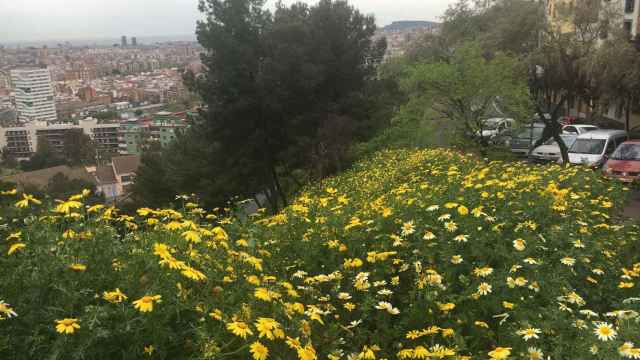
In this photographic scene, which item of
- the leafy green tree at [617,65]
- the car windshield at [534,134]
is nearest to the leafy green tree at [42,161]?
the car windshield at [534,134]

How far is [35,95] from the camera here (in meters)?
177

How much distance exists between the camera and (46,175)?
58938 mm

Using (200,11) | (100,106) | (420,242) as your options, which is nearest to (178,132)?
(200,11)

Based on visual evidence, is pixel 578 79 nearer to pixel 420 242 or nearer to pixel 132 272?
pixel 420 242

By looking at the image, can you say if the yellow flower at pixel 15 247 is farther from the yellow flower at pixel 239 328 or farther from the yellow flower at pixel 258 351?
the yellow flower at pixel 258 351

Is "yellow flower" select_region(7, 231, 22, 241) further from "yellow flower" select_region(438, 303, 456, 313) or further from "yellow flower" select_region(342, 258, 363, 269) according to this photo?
"yellow flower" select_region(438, 303, 456, 313)

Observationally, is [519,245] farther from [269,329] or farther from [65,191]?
[65,191]

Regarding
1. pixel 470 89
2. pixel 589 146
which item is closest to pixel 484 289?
pixel 470 89

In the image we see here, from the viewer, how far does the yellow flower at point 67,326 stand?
207 cm

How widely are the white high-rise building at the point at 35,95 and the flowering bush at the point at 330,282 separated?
18596cm

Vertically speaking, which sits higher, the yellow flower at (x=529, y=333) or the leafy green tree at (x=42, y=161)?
the yellow flower at (x=529, y=333)

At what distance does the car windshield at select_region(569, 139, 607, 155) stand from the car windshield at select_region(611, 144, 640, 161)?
89.9 inches

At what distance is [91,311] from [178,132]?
3286 centimetres

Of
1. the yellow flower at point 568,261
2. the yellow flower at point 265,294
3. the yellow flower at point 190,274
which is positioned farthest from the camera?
the yellow flower at point 568,261
